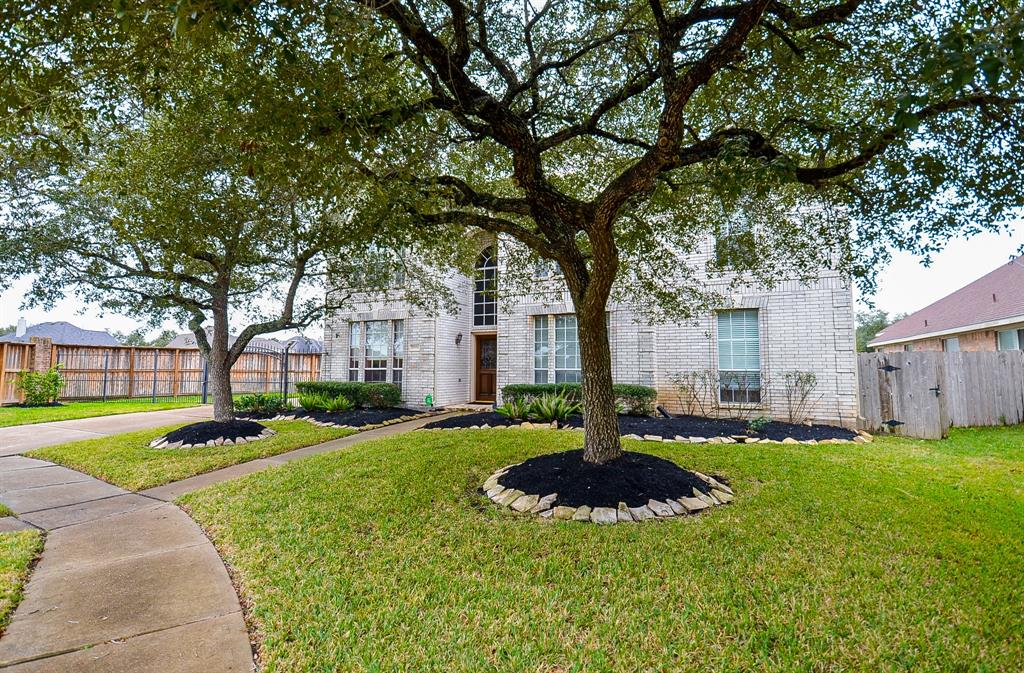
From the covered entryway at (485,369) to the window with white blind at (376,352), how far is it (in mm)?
2690

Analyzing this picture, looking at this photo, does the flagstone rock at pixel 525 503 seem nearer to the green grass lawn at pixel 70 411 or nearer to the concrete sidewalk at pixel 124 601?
the concrete sidewalk at pixel 124 601

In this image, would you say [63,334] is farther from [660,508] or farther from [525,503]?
[660,508]

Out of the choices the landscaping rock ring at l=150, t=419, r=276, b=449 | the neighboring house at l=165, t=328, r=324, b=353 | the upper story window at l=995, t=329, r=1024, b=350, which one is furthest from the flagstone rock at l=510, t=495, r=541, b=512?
the upper story window at l=995, t=329, r=1024, b=350

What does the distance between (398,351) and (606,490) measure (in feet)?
33.1

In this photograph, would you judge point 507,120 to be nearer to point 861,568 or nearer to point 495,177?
point 495,177

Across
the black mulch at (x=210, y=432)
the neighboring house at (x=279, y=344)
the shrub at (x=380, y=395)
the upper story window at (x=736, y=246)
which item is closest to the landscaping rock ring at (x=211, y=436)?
the black mulch at (x=210, y=432)

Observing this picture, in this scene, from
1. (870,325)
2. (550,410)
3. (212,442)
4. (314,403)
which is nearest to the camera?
(212,442)

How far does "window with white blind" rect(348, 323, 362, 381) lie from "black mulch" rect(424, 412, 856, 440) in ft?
18.1

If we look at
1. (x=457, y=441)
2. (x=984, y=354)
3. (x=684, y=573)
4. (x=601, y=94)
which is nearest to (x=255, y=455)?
(x=457, y=441)

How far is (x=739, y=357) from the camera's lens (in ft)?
33.3

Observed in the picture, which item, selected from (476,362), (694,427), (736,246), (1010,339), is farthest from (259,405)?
(1010,339)

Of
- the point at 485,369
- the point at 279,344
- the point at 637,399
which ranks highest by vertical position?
the point at 279,344

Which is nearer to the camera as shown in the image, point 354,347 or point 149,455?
point 149,455

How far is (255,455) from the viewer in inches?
271
